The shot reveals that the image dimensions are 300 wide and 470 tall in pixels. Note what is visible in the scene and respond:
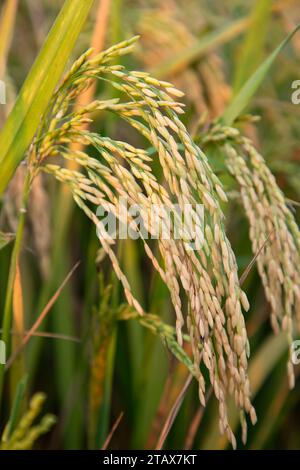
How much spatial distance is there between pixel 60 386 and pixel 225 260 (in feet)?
2.73

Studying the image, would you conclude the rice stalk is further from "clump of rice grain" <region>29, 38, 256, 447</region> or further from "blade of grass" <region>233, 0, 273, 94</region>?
"blade of grass" <region>233, 0, 273, 94</region>

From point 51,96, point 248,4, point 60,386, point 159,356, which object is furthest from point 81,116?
point 248,4

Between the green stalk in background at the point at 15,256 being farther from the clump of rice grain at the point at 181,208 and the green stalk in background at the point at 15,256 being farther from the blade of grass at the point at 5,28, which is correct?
the blade of grass at the point at 5,28

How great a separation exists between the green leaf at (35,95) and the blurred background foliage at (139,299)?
8.9 inches

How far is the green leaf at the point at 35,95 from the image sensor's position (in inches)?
31.5

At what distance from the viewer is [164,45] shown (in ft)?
5.35

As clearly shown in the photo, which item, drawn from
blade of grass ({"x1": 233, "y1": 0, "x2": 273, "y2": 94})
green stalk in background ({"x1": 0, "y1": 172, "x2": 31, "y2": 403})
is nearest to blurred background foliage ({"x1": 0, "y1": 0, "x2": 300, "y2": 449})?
blade of grass ({"x1": 233, "y1": 0, "x2": 273, "y2": 94})

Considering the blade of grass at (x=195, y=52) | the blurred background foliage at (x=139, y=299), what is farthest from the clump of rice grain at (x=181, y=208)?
the blade of grass at (x=195, y=52)

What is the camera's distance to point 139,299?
54.9 inches

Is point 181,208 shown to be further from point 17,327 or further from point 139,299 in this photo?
point 139,299

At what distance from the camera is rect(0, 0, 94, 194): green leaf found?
0.80 metres

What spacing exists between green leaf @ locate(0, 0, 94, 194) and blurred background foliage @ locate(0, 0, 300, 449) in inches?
8.9

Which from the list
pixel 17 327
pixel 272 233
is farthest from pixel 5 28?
pixel 272 233

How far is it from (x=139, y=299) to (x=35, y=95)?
2.18 feet
